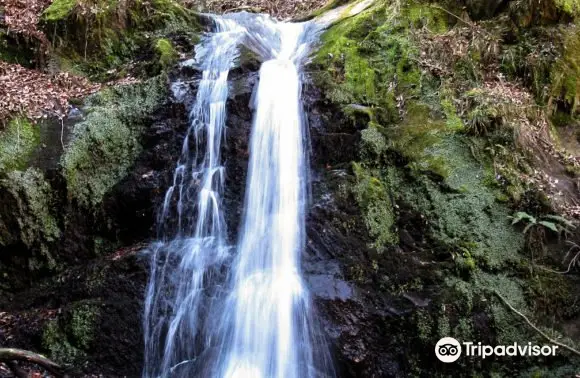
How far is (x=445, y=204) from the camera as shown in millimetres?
6383

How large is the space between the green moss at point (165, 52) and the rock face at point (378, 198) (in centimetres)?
25

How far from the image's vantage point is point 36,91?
7445mm

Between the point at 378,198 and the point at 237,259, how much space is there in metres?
2.12

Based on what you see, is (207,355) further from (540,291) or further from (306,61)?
(306,61)

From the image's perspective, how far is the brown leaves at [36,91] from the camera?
705cm

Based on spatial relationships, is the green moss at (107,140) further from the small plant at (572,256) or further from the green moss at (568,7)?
the green moss at (568,7)

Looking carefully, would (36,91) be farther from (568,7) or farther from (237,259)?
(568,7)

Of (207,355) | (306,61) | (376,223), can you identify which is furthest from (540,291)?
(306,61)

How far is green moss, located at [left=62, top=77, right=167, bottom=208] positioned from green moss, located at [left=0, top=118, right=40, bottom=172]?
505mm

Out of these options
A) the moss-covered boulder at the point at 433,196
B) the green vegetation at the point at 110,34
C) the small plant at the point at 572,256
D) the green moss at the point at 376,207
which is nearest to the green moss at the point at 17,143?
the green vegetation at the point at 110,34

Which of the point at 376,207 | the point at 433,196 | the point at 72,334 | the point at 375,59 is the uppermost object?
the point at 375,59

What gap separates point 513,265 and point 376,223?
5.83 feet

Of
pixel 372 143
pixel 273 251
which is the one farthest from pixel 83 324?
pixel 372 143

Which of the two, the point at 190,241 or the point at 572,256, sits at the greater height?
the point at 190,241
